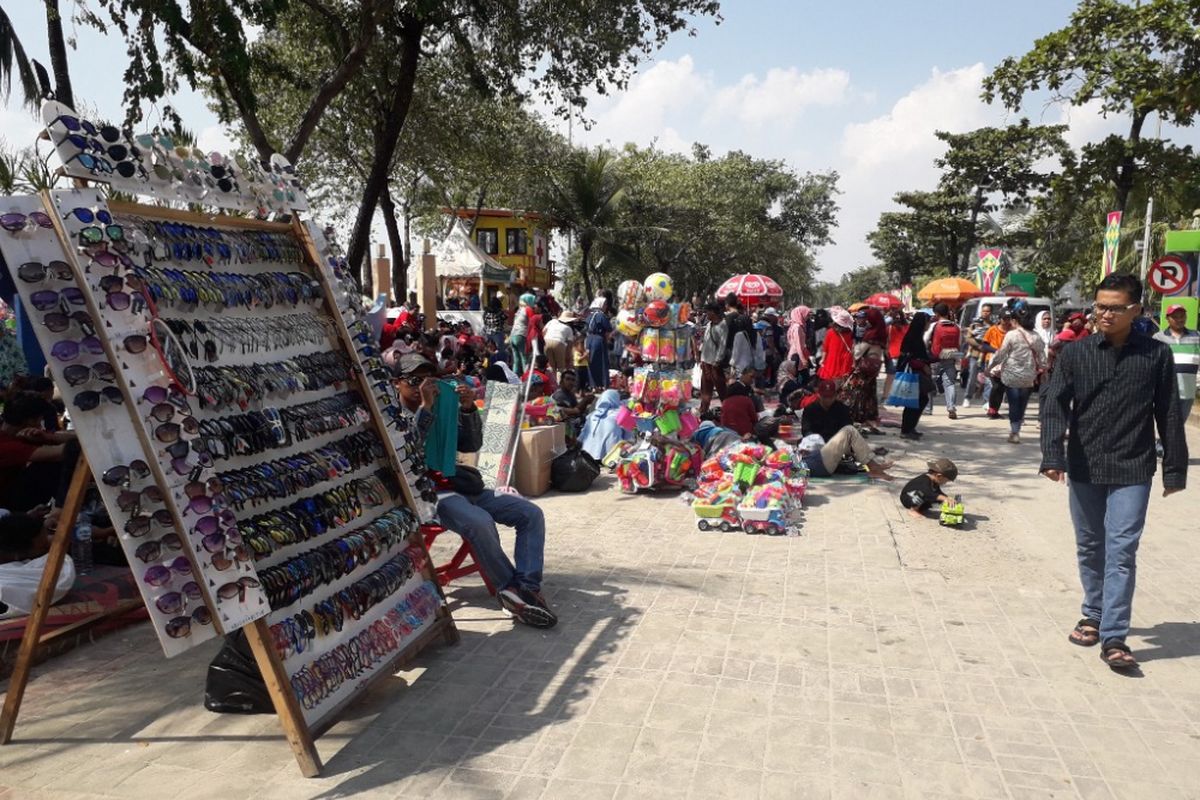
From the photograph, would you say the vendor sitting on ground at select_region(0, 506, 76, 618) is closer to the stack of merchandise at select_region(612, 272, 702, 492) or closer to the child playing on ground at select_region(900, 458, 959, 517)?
the stack of merchandise at select_region(612, 272, 702, 492)

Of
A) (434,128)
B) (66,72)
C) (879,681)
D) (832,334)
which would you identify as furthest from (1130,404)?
→ (434,128)

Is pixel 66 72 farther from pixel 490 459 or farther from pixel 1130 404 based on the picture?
pixel 1130 404

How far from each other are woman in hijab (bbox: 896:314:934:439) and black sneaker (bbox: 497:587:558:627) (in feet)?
25.0

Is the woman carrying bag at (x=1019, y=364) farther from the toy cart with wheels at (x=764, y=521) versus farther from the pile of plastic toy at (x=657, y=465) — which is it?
the toy cart with wheels at (x=764, y=521)

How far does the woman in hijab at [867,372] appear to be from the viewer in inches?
417

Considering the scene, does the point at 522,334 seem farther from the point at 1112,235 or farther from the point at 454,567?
the point at 1112,235

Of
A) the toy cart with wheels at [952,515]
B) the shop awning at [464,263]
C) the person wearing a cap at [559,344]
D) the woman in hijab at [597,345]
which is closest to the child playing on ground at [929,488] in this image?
the toy cart with wheels at [952,515]

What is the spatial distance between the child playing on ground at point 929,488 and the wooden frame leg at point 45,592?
611 cm

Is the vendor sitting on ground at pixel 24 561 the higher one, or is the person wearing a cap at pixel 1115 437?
the person wearing a cap at pixel 1115 437

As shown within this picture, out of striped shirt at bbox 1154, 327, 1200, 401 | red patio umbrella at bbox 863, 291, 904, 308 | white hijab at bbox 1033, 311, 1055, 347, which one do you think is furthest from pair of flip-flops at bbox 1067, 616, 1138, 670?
red patio umbrella at bbox 863, 291, 904, 308

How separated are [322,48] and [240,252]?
37.4ft

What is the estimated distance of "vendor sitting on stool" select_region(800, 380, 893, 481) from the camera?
8.32 metres

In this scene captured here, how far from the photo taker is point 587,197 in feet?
107

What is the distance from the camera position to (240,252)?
345cm
